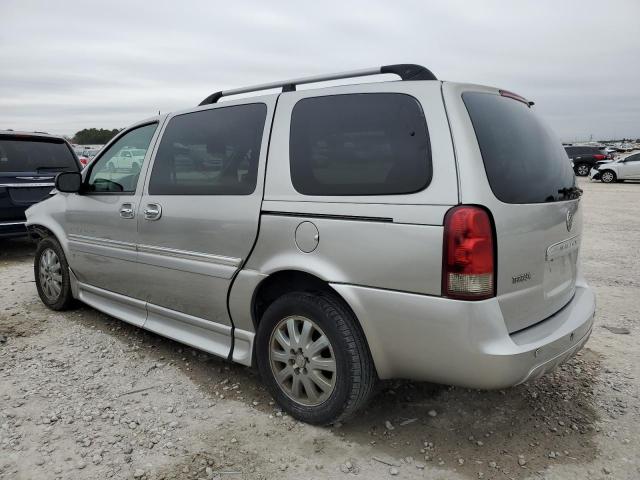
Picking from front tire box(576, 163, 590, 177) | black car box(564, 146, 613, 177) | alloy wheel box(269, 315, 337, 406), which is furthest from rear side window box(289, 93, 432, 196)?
front tire box(576, 163, 590, 177)

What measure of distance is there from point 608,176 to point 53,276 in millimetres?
25506

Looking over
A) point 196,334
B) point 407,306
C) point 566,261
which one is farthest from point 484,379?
point 196,334

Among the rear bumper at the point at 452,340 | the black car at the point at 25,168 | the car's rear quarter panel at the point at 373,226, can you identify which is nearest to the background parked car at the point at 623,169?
the black car at the point at 25,168

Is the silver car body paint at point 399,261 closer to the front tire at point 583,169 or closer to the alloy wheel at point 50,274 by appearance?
the alloy wheel at point 50,274

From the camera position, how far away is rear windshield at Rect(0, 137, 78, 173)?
282 inches

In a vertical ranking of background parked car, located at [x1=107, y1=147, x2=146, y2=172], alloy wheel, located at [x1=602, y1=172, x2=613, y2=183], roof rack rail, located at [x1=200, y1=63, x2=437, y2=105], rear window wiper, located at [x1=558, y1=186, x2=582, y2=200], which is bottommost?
alloy wheel, located at [x1=602, y1=172, x2=613, y2=183]

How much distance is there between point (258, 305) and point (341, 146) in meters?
1.06

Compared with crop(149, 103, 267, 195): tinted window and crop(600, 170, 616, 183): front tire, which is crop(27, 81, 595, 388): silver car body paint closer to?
crop(149, 103, 267, 195): tinted window

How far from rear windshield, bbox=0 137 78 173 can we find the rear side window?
5986mm

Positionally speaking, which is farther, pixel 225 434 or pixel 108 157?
pixel 108 157

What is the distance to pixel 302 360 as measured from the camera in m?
2.75

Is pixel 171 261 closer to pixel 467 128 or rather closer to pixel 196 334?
pixel 196 334

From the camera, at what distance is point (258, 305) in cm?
302

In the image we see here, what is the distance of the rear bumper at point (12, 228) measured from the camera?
691 centimetres
